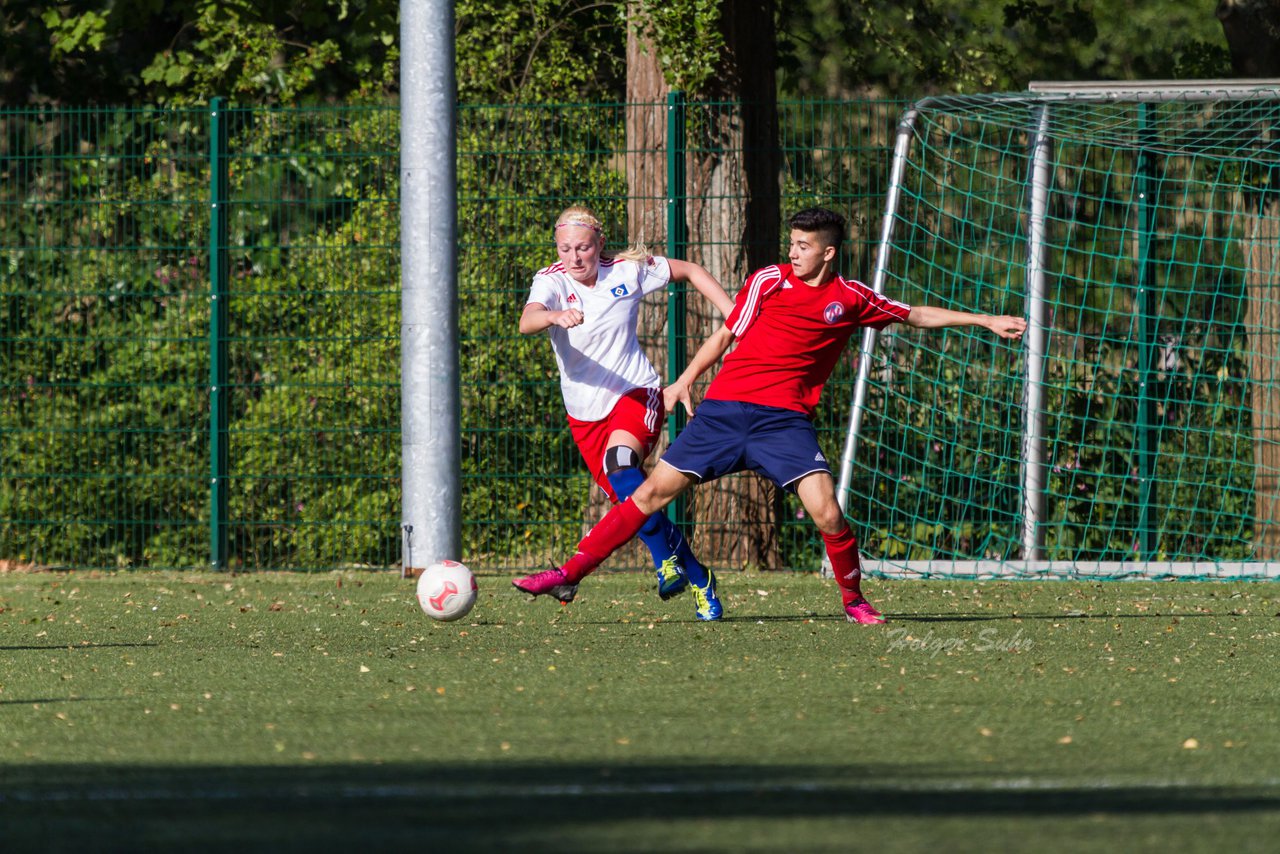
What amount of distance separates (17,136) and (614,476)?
492 cm

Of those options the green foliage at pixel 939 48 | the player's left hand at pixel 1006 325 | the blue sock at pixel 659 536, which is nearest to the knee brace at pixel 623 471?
the blue sock at pixel 659 536

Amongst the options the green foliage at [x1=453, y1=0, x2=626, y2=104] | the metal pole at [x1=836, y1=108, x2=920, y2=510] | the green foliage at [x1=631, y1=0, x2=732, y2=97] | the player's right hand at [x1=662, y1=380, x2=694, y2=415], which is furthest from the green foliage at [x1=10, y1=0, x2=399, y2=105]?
the player's right hand at [x1=662, y1=380, x2=694, y2=415]

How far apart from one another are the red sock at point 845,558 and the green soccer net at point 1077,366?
9.06 feet

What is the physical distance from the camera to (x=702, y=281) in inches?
330

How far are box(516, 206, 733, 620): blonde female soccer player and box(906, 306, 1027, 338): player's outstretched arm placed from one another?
818mm

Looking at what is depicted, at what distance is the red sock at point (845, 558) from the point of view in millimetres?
7656

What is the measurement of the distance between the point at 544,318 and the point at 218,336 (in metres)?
3.81

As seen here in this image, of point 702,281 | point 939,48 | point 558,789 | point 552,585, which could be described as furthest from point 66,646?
point 939,48

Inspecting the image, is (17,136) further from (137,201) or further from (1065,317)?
(1065,317)

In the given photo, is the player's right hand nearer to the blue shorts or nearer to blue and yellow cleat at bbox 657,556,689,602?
the blue shorts

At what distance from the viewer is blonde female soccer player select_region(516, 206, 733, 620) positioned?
8.12 metres

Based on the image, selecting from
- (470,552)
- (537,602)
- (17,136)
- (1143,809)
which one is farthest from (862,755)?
(17,136)

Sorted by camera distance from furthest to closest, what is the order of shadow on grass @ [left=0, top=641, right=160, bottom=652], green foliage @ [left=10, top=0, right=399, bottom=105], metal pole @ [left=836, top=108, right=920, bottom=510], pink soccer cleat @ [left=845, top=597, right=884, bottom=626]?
green foliage @ [left=10, top=0, right=399, bottom=105] → metal pole @ [left=836, top=108, right=920, bottom=510] → pink soccer cleat @ [left=845, top=597, right=884, bottom=626] → shadow on grass @ [left=0, top=641, right=160, bottom=652]

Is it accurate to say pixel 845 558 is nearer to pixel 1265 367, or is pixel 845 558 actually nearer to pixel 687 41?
pixel 687 41
